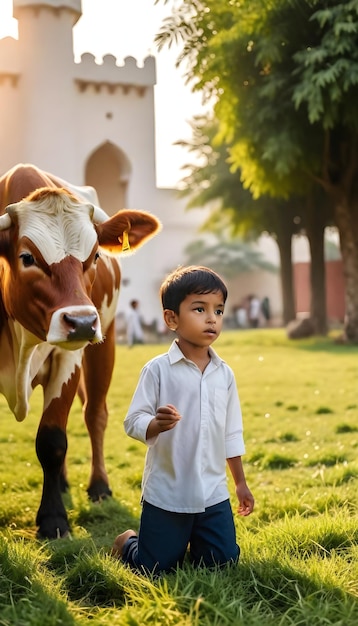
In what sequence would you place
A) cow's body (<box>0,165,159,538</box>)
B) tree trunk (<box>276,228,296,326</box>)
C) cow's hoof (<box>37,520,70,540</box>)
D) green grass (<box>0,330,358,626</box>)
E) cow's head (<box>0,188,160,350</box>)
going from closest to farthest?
green grass (<box>0,330,358,626</box>) < cow's head (<box>0,188,160,350</box>) < cow's body (<box>0,165,159,538</box>) < cow's hoof (<box>37,520,70,540</box>) < tree trunk (<box>276,228,296,326</box>)

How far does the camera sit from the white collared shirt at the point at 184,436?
320 centimetres

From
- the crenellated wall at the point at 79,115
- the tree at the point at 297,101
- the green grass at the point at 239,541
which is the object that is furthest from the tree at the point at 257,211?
the green grass at the point at 239,541

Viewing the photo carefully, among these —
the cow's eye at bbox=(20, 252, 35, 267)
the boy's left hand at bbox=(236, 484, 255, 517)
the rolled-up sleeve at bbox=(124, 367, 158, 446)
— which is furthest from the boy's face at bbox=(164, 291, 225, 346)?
the cow's eye at bbox=(20, 252, 35, 267)

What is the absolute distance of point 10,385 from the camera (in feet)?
14.7

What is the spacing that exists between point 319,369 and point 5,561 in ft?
34.2

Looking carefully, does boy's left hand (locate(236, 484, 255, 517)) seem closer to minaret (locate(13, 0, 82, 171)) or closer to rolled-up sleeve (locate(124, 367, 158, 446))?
rolled-up sleeve (locate(124, 367, 158, 446))

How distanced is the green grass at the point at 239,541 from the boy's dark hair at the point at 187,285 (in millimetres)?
982

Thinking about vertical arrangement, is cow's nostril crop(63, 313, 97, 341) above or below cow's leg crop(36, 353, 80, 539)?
above

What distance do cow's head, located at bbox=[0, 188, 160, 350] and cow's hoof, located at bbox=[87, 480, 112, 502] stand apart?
4.75 ft

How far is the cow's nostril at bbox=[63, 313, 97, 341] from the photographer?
3.45 metres

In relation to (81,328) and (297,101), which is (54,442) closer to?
(81,328)

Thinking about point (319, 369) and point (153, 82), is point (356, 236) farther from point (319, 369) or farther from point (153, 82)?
point (153, 82)

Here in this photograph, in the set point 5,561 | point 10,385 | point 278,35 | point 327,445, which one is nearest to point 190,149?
point 278,35

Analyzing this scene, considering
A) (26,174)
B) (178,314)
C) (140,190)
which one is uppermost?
(140,190)
